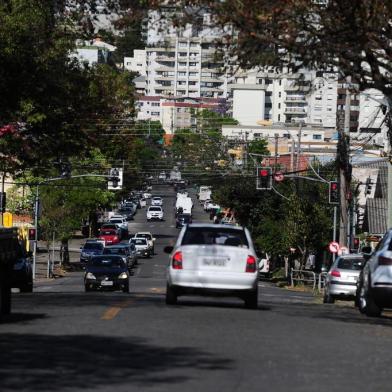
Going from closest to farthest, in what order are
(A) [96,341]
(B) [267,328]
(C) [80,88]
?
1. (A) [96,341]
2. (B) [267,328]
3. (C) [80,88]

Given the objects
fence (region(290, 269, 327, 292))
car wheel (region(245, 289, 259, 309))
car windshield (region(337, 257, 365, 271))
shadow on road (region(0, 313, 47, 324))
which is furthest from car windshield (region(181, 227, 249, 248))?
fence (region(290, 269, 327, 292))

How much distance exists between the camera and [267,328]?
18.8 metres

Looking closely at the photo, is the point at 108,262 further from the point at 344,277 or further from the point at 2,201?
the point at 2,201

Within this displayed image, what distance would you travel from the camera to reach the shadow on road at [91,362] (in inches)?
504

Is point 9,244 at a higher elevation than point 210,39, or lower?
lower

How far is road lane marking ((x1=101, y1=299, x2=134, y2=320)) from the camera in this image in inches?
769

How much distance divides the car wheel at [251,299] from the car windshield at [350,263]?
12.7m

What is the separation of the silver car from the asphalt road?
44.6ft

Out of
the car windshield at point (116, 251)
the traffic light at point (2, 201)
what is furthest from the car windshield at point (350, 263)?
the traffic light at point (2, 201)

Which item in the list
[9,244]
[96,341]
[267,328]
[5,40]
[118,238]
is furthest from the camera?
[118,238]

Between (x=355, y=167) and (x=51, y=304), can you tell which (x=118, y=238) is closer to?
(x=355, y=167)

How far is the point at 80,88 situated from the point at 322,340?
20123 millimetres

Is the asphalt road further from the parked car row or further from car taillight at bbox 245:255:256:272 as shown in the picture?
car taillight at bbox 245:255:256:272

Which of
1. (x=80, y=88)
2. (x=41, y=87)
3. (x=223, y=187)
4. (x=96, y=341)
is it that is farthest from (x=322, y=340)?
(x=223, y=187)
